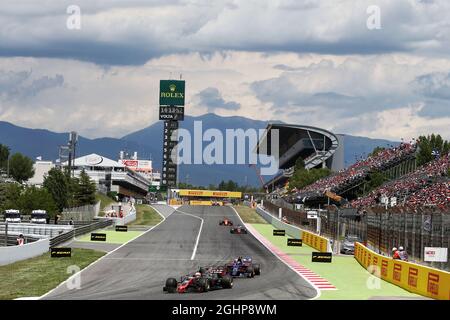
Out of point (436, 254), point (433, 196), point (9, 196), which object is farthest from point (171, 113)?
point (436, 254)

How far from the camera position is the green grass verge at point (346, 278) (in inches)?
1193

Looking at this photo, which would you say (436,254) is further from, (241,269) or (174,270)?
(174,270)

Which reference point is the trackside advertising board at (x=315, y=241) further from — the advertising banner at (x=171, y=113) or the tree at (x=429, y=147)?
the advertising banner at (x=171, y=113)

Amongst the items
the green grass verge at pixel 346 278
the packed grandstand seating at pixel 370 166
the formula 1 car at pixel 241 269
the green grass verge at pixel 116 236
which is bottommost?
the green grass verge at pixel 346 278

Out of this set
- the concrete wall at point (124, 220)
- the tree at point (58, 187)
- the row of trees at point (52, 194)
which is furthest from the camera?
the tree at point (58, 187)

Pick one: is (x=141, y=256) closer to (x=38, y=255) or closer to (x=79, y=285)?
(x=38, y=255)

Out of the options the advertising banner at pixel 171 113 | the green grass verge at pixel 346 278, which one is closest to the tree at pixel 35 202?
the green grass verge at pixel 346 278

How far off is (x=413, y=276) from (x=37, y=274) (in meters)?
15.5

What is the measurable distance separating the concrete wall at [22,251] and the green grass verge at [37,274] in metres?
0.39

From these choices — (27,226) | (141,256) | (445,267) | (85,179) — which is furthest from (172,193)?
(445,267)

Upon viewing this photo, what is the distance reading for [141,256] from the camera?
159 ft

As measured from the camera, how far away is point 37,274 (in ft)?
118

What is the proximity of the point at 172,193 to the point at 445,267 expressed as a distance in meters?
159

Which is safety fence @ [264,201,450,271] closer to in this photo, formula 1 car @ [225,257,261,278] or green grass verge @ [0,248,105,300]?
formula 1 car @ [225,257,261,278]
